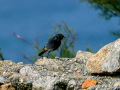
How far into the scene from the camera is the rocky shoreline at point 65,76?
2.70 metres

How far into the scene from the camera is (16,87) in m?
2.88

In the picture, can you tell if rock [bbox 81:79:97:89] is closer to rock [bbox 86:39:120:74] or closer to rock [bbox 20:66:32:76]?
rock [bbox 86:39:120:74]

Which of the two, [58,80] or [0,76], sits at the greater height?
[0,76]

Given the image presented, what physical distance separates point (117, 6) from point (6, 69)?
458 cm

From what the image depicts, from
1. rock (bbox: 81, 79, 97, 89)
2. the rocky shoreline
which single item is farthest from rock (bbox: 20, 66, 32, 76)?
rock (bbox: 81, 79, 97, 89)

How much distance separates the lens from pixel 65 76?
2.99 meters

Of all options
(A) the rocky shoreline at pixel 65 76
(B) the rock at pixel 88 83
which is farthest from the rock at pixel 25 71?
(B) the rock at pixel 88 83

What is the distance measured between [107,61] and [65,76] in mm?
722

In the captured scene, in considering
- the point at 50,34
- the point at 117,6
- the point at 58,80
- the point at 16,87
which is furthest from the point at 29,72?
the point at 117,6

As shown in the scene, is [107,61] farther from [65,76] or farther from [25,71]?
[25,71]

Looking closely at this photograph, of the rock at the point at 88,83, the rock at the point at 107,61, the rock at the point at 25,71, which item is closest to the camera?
the rock at the point at 88,83

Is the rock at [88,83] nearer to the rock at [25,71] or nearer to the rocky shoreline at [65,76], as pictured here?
the rocky shoreline at [65,76]

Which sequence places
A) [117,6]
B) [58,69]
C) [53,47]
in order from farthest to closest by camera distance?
[117,6] < [53,47] < [58,69]

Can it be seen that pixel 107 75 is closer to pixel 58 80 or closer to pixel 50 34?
pixel 58 80
